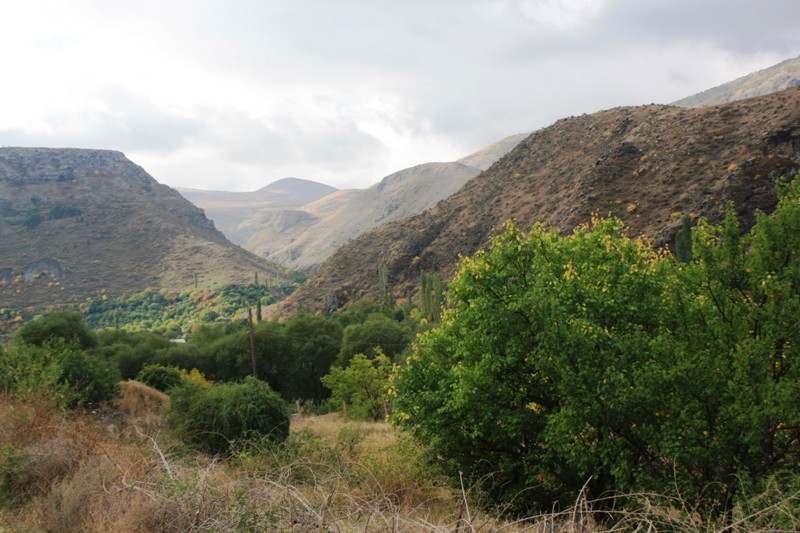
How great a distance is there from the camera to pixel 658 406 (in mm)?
9391

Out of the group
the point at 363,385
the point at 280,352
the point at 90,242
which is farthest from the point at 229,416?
the point at 90,242

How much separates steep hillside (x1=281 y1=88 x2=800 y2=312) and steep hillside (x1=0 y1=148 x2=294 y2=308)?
60988mm

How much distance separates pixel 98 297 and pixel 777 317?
150084 millimetres

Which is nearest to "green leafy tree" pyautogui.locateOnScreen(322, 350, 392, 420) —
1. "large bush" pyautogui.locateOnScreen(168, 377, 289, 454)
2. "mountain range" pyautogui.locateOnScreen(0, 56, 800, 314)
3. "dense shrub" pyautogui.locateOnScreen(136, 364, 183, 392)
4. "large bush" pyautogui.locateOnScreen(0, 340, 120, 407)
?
"dense shrub" pyautogui.locateOnScreen(136, 364, 183, 392)

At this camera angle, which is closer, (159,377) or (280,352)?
(159,377)

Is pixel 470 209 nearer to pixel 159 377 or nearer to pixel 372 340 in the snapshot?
pixel 372 340

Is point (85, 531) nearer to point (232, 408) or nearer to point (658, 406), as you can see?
point (658, 406)

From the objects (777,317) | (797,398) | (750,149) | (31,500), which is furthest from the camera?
(750,149)

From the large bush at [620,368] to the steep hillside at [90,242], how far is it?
13920cm

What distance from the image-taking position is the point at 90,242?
157 meters

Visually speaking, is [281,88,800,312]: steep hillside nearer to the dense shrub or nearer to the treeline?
the treeline

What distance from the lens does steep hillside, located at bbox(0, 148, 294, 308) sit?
138m

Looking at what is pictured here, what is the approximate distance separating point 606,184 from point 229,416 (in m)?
65.0

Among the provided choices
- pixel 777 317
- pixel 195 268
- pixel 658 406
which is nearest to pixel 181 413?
pixel 658 406
